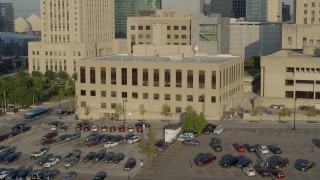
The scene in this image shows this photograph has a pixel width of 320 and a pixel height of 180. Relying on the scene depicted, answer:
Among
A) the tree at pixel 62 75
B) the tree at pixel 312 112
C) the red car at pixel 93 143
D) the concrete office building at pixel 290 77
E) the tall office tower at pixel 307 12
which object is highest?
the tall office tower at pixel 307 12

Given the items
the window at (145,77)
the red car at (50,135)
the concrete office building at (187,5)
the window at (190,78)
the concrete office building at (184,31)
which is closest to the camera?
the red car at (50,135)

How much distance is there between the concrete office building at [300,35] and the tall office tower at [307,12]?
26.0ft

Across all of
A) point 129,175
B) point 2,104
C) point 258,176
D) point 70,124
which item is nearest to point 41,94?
point 2,104

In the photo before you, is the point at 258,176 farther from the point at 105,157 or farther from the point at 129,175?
the point at 105,157

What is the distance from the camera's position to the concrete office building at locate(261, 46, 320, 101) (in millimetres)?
77125

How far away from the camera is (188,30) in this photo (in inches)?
4328

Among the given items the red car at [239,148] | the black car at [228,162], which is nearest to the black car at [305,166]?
the black car at [228,162]

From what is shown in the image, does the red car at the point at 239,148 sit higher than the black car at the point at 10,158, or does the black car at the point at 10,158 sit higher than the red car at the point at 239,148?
the red car at the point at 239,148

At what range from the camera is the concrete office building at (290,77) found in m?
77.1

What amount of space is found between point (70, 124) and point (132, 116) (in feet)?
28.1

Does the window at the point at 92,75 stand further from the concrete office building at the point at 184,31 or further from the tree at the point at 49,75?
the tree at the point at 49,75

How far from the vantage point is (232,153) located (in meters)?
53.9

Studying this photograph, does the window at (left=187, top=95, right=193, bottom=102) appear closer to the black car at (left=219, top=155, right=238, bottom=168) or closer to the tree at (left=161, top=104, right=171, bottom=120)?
the tree at (left=161, top=104, right=171, bottom=120)

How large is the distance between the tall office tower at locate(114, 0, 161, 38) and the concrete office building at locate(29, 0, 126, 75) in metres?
36.5
